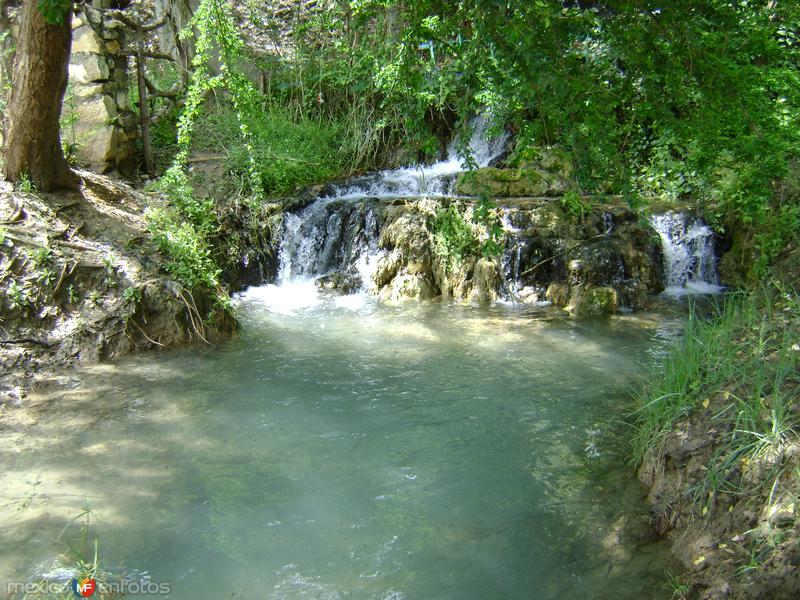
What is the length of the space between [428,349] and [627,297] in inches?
118

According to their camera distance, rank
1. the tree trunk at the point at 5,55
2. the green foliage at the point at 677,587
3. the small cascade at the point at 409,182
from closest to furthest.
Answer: the green foliage at the point at 677,587
the tree trunk at the point at 5,55
the small cascade at the point at 409,182

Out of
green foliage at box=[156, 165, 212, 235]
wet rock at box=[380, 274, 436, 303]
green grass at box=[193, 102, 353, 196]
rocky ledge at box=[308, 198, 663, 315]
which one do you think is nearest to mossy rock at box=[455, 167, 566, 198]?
rocky ledge at box=[308, 198, 663, 315]

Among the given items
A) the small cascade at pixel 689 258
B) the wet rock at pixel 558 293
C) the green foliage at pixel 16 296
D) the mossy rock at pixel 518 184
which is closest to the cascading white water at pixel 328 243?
the mossy rock at pixel 518 184

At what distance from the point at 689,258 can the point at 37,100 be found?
7834mm

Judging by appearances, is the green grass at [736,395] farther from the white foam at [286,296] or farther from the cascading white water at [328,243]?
the cascading white water at [328,243]

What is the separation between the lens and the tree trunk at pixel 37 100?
6.03m

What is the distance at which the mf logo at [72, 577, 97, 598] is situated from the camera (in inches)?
116

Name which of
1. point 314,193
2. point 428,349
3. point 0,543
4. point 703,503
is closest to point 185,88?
point 314,193

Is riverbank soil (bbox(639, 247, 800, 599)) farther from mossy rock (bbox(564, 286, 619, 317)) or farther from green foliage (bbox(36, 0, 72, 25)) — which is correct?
green foliage (bbox(36, 0, 72, 25))

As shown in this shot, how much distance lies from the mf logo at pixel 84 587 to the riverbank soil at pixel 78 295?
259cm

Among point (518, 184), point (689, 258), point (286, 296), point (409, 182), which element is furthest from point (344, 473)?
point (409, 182)

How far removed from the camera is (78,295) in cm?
597

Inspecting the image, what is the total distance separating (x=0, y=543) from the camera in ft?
10.8

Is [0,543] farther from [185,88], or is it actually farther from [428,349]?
[185,88]
